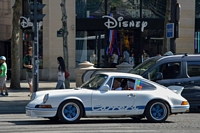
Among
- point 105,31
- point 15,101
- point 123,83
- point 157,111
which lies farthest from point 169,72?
point 105,31

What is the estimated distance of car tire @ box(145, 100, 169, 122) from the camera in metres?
13.7

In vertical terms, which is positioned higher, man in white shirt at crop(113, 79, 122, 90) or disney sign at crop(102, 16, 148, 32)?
disney sign at crop(102, 16, 148, 32)

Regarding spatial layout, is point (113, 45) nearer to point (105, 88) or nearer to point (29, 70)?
point (29, 70)

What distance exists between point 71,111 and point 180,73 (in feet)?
16.2

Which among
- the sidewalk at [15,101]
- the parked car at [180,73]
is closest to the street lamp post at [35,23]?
the sidewalk at [15,101]

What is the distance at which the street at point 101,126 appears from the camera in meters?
12.1

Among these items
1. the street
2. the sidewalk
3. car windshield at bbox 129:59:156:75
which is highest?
car windshield at bbox 129:59:156:75

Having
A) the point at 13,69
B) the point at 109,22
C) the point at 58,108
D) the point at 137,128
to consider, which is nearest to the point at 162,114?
the point at 137,128

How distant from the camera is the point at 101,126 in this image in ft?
42.3

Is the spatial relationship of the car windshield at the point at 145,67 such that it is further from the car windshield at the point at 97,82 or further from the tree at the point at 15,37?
the tree at the point at 15,37

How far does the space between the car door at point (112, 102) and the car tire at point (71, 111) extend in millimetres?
402

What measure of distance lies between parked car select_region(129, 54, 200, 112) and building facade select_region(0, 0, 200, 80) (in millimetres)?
14049

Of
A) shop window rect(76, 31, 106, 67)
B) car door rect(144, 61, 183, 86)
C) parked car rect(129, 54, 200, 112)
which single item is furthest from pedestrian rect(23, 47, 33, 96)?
shop window rect(76, 31, 106, 67)

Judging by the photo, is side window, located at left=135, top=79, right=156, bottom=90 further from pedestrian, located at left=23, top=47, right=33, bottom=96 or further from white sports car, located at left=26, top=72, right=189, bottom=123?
pedestrian, located at left=23, top=47, right=33, bottom=96
